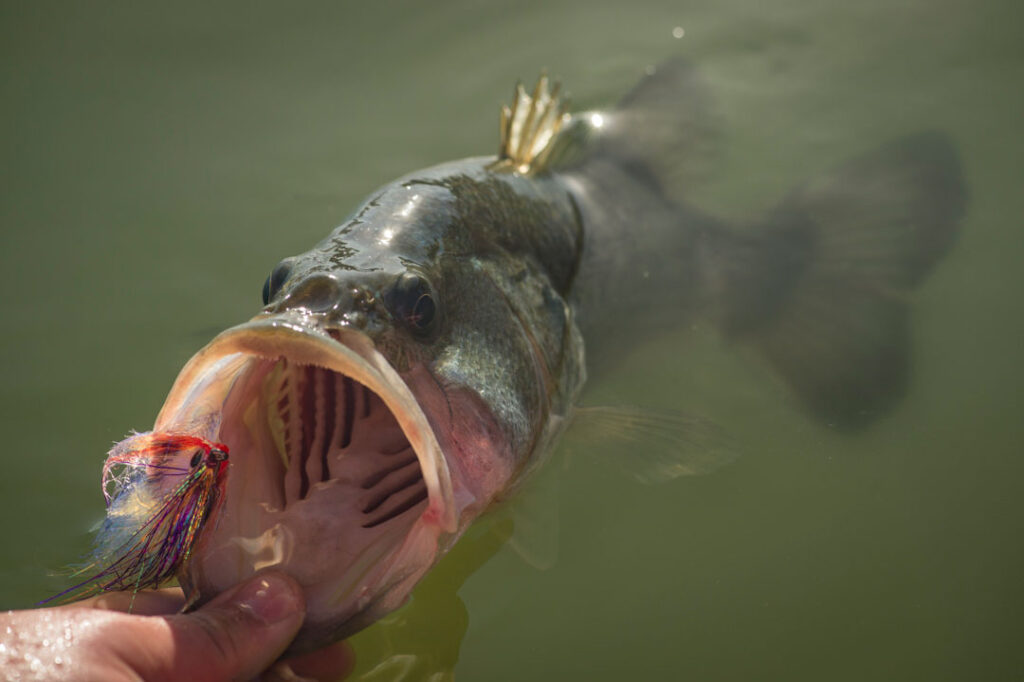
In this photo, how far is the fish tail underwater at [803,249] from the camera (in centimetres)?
329

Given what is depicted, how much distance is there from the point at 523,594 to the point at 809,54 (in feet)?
11.5

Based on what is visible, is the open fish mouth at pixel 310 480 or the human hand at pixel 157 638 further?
the open fish mouth at pixel 310 480

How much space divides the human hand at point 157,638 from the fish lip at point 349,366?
1.14 feet

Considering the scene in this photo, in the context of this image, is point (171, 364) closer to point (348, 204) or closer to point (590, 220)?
point (348, 204)

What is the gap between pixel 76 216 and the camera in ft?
13.5

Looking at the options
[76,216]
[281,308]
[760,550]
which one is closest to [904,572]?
[760,550]

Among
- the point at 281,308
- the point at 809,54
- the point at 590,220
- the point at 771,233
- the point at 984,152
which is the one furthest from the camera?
the point at 809,54

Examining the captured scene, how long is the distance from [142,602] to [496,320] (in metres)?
1.11

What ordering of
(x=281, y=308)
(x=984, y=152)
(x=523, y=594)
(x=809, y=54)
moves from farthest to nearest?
(x=809, y=54)
(x=984, y=152)
(x=523, y=594)
(x=281, y=308)

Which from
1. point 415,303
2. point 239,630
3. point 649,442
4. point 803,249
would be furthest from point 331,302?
point 803,249

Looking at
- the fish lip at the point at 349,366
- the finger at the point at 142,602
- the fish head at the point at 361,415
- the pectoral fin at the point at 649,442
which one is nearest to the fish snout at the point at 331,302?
the fish head at the point at 361,415

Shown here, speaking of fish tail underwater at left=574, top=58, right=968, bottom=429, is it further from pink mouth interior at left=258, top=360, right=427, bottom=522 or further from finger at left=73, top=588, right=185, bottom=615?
finger at left=73, top=588, right=185, bottom=615

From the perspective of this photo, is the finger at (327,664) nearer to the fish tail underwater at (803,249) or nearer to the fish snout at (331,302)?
the fish snout at (331,302)

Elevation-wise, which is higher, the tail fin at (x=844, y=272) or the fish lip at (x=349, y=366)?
the fish lip at (x=349, y=366)
